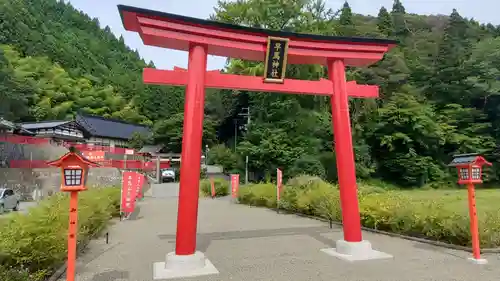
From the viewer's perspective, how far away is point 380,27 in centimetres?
4903

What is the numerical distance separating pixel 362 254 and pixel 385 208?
11.9ft

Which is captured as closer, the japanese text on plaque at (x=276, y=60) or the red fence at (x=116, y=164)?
the japanese text on plaque at (x=276, y=60)

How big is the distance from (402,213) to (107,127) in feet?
162

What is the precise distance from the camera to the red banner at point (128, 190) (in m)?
14.9

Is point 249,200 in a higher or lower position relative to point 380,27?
lower

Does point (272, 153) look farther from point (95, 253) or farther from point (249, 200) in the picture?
point (95, 253)

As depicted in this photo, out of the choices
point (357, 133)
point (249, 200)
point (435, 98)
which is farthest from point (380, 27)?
point (249, 200)

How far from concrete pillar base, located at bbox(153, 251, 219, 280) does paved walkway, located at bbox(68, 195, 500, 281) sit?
220 millimetres

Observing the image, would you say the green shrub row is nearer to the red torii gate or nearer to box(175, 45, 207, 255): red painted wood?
the red torii gate

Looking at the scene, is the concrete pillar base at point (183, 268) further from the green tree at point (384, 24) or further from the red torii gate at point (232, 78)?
the green tree at point (384, 24)

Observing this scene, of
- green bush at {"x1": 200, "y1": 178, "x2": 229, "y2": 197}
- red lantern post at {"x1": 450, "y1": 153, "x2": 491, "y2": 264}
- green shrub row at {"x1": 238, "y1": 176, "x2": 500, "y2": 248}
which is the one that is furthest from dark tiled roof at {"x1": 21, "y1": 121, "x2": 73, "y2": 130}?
red lantern post at {"x1": 450, "y1": 153, "x2": 491, "y2": 264}

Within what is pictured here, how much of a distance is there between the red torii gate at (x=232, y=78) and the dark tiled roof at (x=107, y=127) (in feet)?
140

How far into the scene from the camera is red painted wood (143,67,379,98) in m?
7.40

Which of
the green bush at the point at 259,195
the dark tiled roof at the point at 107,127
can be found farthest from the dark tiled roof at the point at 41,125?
the green bush at the point at 259,195
